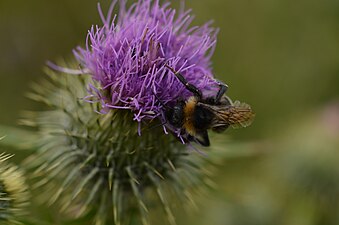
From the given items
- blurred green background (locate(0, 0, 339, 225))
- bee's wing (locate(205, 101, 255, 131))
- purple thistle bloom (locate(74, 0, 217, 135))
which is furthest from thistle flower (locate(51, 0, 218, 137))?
blurred green background (locate(0, 0, 339, 225))

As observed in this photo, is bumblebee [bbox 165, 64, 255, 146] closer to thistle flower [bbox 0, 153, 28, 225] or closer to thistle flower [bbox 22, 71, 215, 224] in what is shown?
thistle flower [bbox 22, 71, 215, 224]

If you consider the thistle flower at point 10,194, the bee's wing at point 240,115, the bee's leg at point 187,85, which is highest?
the bee's leg at point 187,85

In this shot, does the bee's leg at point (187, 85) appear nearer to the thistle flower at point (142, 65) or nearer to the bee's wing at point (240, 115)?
the thistle flower at point (142, 65)

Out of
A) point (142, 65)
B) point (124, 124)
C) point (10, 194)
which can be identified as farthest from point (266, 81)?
point (10, 194)

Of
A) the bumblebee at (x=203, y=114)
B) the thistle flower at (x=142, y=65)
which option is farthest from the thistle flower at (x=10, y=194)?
the bumblebee at (x=203, y=114)

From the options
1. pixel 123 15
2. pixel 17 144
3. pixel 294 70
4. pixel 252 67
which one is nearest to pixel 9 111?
pixel 17 144

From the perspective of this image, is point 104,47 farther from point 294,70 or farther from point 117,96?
point 294,70

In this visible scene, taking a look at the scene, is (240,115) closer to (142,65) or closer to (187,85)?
(187,85)
